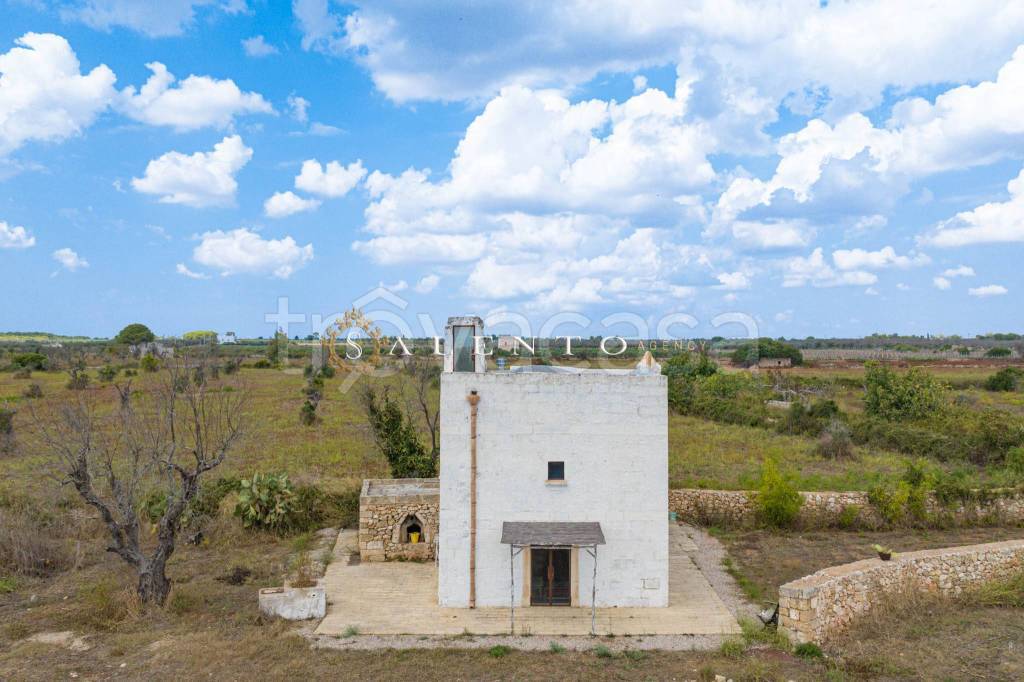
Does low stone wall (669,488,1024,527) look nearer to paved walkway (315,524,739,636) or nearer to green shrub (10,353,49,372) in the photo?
paved walkway (315,524,739,636)

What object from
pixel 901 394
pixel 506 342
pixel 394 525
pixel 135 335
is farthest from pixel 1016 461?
pixel 135 335

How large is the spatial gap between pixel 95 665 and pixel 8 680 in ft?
3.82

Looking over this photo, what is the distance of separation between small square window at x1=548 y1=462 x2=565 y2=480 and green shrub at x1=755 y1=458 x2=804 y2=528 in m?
8.16

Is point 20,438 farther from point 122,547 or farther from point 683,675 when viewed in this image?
point 683,675

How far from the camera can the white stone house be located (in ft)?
46.0

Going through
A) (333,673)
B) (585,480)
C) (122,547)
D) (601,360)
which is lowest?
(333,673)

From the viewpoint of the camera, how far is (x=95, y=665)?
38.0ft

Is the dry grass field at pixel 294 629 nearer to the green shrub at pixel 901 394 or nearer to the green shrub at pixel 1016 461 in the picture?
the green shrub at pixel 1016 461

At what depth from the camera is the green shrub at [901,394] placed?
3353 centimetres

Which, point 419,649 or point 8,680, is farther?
point 419,649

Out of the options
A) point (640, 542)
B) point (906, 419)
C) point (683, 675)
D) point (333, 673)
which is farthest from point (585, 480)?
point (906, 419)

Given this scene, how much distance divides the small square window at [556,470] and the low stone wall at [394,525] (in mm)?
4258

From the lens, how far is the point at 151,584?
555 inches

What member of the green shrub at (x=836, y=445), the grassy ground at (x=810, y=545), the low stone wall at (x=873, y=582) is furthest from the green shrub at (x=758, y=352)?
the low stone wall at (x=873, y=582)
